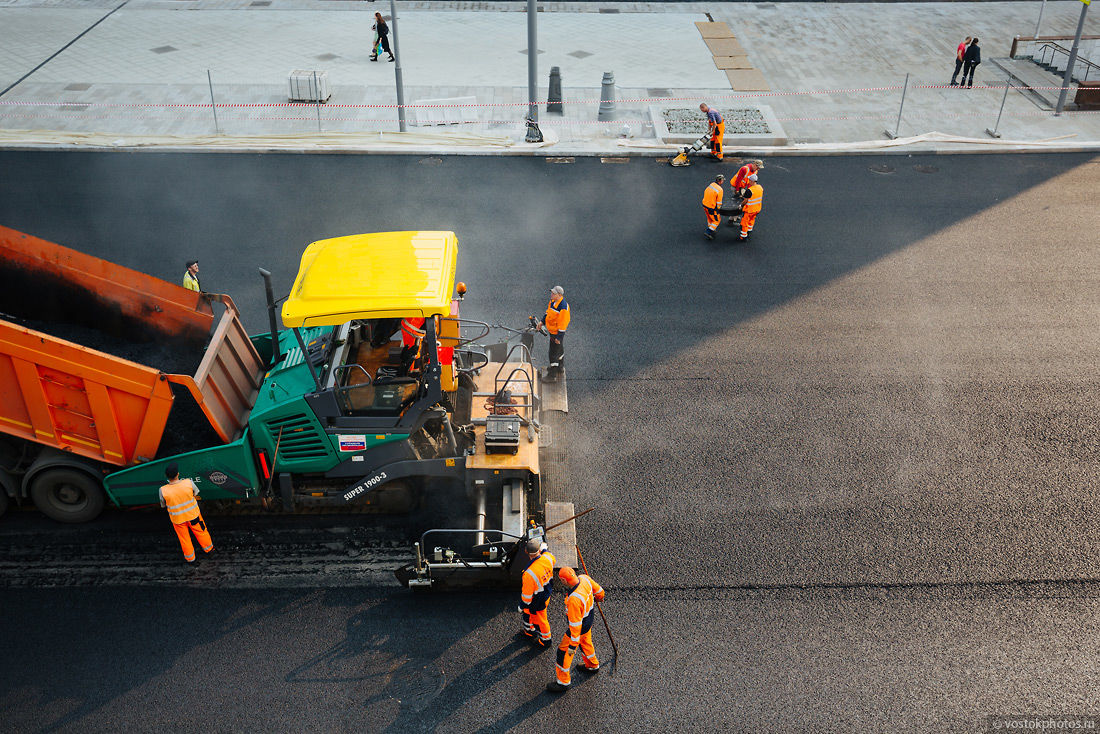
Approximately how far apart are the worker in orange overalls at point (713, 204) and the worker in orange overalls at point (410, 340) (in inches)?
288

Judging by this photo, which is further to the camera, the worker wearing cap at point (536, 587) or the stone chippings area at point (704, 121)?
the stone chippings area at point (704, 121)

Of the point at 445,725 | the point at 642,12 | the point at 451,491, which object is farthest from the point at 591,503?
the point at 642,12

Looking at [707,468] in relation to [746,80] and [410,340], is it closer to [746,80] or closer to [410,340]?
[410,340]

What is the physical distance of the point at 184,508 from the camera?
28.0ft

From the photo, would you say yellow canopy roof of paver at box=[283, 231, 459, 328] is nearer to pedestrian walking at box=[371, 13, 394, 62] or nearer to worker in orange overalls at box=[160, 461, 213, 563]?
worker in orange overalls at box=[160, 461, 213, 563]

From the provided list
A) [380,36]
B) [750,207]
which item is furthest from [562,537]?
[380,36]

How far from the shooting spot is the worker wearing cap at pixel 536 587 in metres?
7.56

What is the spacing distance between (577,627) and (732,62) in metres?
19.4

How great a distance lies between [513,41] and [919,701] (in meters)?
21.4

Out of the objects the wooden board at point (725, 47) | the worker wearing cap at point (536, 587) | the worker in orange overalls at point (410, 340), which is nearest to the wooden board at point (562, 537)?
the worker wearing cap at point (536, 587)

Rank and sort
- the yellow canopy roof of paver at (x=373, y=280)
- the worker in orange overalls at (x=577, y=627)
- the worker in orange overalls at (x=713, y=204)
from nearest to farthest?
the worker in orange overalls at (x=577, y=627)
the yellow canopy roof of paver at (x=373, y=280)
the worker in orange overalls at (x=713, y=204)

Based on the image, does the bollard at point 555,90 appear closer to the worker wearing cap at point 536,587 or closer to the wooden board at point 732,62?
the wooden board at point 732,62

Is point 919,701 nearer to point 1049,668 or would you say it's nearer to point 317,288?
point 1049,668

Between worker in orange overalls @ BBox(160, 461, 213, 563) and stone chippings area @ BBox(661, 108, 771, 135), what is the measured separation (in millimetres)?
13425
